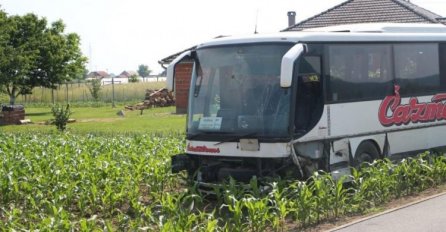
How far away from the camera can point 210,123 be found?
34.6 feet

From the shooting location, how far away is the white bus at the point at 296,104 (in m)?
10.1

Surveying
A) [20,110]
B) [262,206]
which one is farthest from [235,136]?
[20,110]

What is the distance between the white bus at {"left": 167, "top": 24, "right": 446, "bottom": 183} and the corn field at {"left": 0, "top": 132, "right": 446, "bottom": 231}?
0.46 m

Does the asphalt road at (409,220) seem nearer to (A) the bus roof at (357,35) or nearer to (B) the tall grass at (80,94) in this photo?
(A) the bus roof at (357,35)

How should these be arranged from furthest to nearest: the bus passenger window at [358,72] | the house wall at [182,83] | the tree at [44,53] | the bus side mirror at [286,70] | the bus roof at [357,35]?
the tree at [44,53], the house wall at [182,83], the bus passenger window at [358,72], the bus roof at [357,35], the bus side mirror at [286,70]

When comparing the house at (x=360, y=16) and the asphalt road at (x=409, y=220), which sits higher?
the house at (x=360, y=16)

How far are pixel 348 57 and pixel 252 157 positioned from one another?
105 inches

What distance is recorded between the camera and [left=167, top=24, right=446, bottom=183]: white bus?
33.1 feet

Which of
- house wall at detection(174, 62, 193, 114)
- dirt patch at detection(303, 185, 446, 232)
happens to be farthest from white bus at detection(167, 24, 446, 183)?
house wall at detection(174, 62, 193, 114)

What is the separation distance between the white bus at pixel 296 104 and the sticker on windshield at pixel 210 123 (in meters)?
0.02

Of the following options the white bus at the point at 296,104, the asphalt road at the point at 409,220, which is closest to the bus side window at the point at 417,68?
the white bus at the point at 296,104

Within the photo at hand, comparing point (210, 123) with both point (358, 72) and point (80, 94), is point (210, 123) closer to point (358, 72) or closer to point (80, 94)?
point (358, 72)

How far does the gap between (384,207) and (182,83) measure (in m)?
23.4

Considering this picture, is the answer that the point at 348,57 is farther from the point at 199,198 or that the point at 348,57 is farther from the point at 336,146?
the point at 199,198
